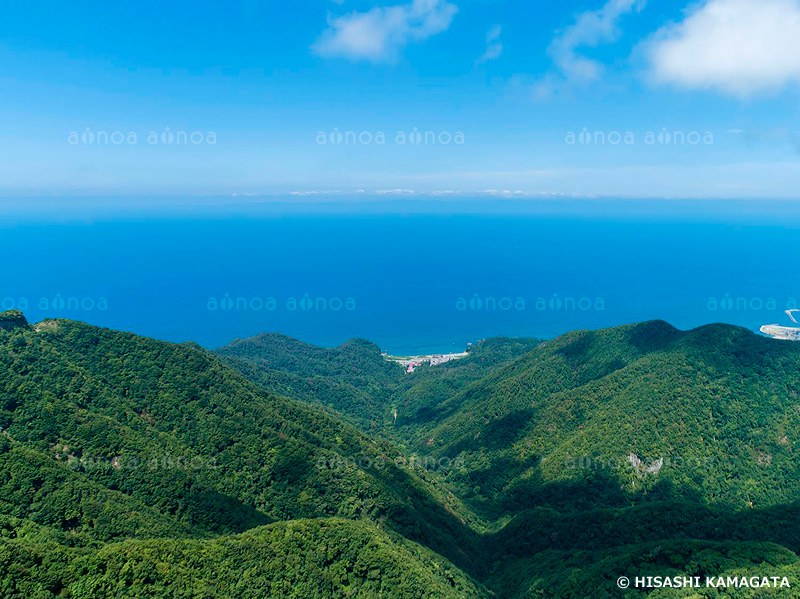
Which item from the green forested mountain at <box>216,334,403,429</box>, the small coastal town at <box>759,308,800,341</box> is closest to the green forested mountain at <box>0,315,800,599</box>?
the green forested mountain at <box>216,334,403,429</box>

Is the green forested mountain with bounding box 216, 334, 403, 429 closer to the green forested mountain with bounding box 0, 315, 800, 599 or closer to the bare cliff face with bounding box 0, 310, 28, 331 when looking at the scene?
the green forested mountain with bounding box 0, 315, 800, 599

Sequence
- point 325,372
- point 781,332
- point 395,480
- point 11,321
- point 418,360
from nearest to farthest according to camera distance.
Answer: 1. point 11,321
2. point 395,480
3. point 325,372
4. point 418,360
5. point 781,332

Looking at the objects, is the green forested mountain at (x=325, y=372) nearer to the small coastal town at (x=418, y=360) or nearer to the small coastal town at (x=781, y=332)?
the small coastal town at (x=418, y=360)

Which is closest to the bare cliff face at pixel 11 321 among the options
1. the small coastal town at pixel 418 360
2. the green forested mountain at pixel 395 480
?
the green forested mountain at pixel 395 480

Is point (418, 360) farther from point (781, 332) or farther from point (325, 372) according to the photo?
point (781, 332)

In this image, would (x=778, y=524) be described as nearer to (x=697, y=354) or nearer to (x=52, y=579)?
(x=697, y=354)

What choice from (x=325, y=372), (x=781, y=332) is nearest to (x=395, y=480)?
(x=325, y=372)
